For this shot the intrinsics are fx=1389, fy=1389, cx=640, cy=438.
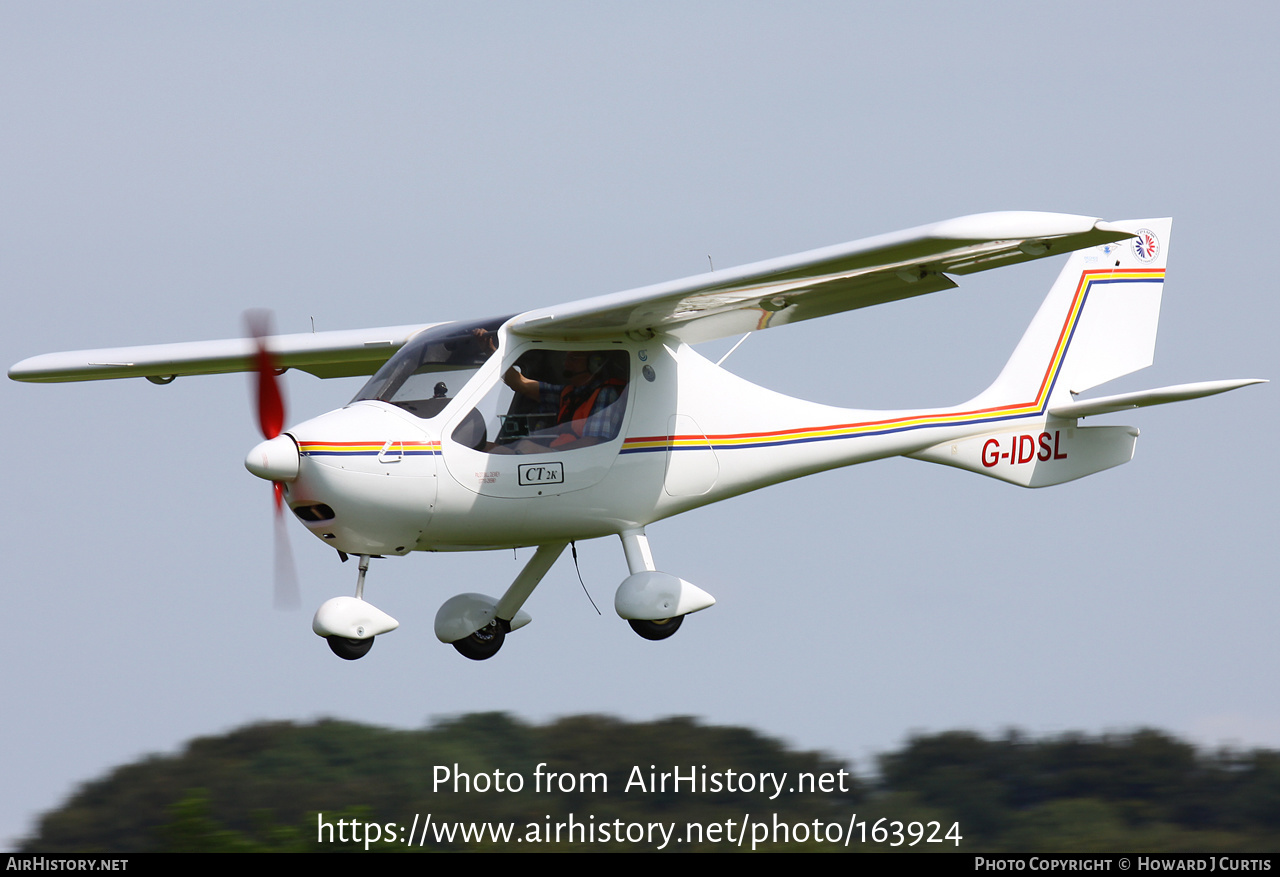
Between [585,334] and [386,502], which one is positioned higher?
[585,334]

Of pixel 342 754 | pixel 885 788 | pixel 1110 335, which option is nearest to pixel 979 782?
pixel 885 788

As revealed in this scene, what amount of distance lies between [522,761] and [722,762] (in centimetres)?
370

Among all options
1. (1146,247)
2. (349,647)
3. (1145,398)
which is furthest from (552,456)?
(1146,247)

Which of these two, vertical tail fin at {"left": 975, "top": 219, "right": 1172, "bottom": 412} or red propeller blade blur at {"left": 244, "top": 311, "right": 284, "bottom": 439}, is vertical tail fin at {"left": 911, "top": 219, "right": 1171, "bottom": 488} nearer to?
vertical tail fin at {"left": 975, "top": 219, "right": 1172, "bottom": 412}

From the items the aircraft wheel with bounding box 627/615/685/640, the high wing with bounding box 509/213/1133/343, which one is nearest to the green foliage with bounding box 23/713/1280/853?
the aircraft wheel with bounding box 627/615/685/640

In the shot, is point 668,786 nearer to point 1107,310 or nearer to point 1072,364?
point 1072,364

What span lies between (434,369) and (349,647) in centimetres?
207

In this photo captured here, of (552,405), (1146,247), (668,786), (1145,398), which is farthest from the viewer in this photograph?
(668,786)

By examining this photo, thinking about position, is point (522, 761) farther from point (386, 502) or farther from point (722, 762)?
point (386, 502)

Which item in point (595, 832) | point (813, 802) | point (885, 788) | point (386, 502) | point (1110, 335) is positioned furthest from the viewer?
point (885, 788)

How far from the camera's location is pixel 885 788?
2342 centimetres

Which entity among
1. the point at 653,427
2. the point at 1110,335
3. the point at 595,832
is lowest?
the point at 595,832

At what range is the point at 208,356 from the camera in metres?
12.5

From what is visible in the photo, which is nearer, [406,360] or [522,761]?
[406,360]
